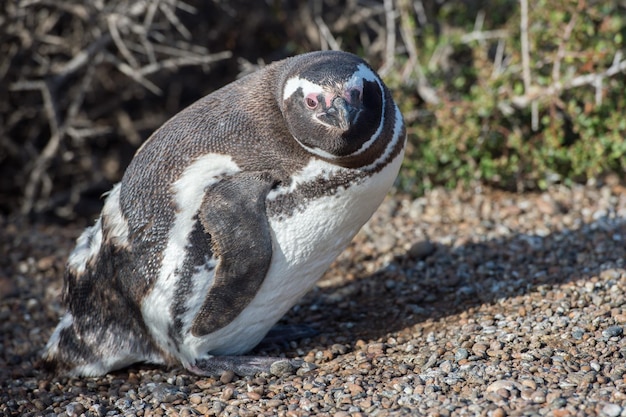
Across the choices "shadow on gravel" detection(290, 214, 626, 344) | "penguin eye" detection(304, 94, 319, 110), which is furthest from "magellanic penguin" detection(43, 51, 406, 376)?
"shadow on gravel" detection(290, 214, 626, 344)

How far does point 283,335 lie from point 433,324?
2.26 feet

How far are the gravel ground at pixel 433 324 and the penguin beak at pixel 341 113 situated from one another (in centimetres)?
99

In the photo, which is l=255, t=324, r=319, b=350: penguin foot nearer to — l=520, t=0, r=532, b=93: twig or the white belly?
the white belly

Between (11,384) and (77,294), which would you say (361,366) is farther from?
(11,384)

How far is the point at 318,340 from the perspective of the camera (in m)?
3.75

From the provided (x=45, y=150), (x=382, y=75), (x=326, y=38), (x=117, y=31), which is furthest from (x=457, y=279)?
(x=45, y=150)

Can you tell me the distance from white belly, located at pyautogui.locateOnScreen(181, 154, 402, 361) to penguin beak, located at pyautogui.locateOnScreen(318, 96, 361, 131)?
32 cm

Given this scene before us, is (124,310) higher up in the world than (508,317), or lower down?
lower down

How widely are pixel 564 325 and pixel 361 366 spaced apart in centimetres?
87

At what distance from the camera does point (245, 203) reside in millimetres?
3197

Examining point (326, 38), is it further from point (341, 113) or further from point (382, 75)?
point (341, 113)

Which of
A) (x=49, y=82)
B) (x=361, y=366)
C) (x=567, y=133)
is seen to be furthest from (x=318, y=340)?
(x=49, y=82)

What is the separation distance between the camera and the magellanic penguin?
125 inches

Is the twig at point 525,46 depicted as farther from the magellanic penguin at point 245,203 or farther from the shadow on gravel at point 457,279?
the magellanic penguin at point 245,203
